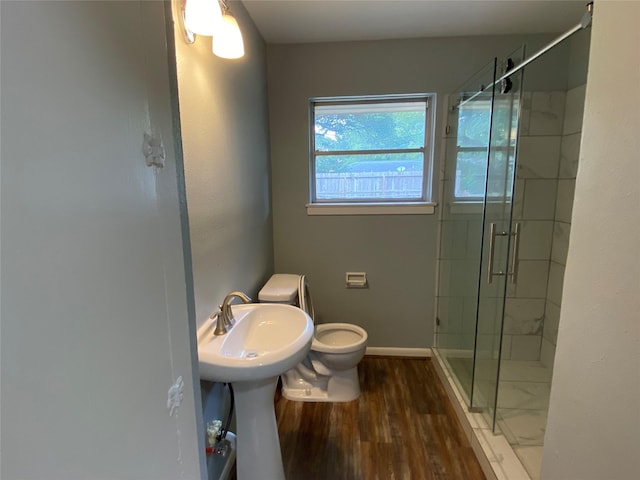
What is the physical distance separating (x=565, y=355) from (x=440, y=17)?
197cm

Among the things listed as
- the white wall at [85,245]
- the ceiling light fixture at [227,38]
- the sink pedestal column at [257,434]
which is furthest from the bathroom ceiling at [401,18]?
the sink pedestal column at [257,434]

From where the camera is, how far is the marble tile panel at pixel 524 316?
2390 millimetres

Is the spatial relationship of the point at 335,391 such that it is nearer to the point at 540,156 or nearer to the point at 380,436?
the point at 380,436

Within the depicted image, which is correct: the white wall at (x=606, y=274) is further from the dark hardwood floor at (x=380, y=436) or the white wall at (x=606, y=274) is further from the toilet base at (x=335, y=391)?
the toilet base at (x=335, y=391)

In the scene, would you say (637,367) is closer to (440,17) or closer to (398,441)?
(398,441)

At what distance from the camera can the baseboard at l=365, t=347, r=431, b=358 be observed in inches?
103

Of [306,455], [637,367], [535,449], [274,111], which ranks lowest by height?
[306,455]

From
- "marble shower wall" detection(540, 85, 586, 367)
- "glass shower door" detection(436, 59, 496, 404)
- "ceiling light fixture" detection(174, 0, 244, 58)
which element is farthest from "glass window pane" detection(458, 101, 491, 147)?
"ceiling light fixture" detection(174, 0, 244, 58)

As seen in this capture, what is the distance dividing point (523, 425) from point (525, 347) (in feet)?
2.64

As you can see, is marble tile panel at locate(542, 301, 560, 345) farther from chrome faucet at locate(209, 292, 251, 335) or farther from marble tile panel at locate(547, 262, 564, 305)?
chrome faucet at locate(209, 292, 251, 335)

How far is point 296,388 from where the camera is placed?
7.07 feet

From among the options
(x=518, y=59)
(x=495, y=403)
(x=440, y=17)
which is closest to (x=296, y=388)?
(x=495, y=403)

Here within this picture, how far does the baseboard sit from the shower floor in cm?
25

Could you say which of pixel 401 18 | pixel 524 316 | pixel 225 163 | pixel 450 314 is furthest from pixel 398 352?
pixel 401 18
